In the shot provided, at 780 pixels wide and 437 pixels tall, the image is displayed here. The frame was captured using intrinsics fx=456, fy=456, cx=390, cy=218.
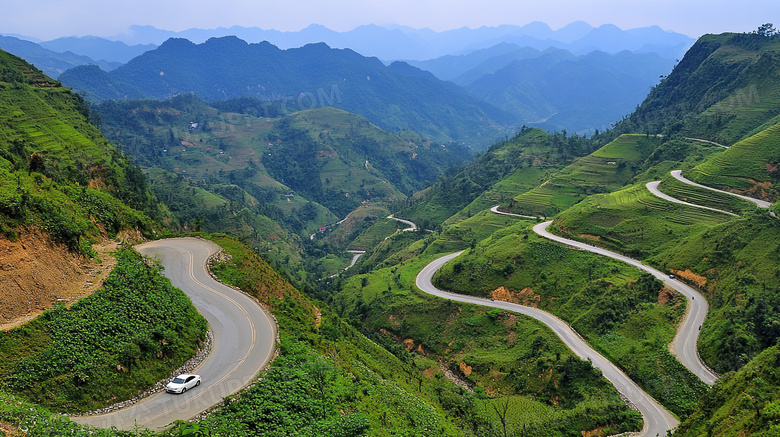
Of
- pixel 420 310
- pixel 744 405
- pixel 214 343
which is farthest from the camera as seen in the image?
pixel 420 310

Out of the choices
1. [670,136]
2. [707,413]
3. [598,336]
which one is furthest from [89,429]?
[670,136]

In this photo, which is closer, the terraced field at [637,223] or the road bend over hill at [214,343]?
the road bend over hill at [214,343]

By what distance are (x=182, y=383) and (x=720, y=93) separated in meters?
157

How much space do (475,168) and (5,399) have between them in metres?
155

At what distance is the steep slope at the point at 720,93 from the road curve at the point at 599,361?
79494mm

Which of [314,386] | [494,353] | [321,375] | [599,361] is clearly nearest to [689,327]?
[599,361]

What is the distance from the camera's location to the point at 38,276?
24422mm

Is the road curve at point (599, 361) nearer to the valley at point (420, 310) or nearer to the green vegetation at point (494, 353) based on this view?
the valley at point (420, 310)

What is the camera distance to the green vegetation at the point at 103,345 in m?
20.0

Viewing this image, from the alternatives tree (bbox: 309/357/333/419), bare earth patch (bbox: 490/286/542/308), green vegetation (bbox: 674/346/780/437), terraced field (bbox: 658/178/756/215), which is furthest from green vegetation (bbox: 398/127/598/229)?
tree (bbox: 309/357/333/419)

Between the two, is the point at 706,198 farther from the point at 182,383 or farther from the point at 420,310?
the point at 182,383

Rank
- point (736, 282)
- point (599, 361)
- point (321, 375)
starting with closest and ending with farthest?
point (321, 375) < point (599, 361) < point (736, 282)

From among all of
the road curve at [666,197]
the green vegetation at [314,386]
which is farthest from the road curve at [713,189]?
the green vegetation at [314,386]

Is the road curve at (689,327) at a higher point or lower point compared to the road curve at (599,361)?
higher
